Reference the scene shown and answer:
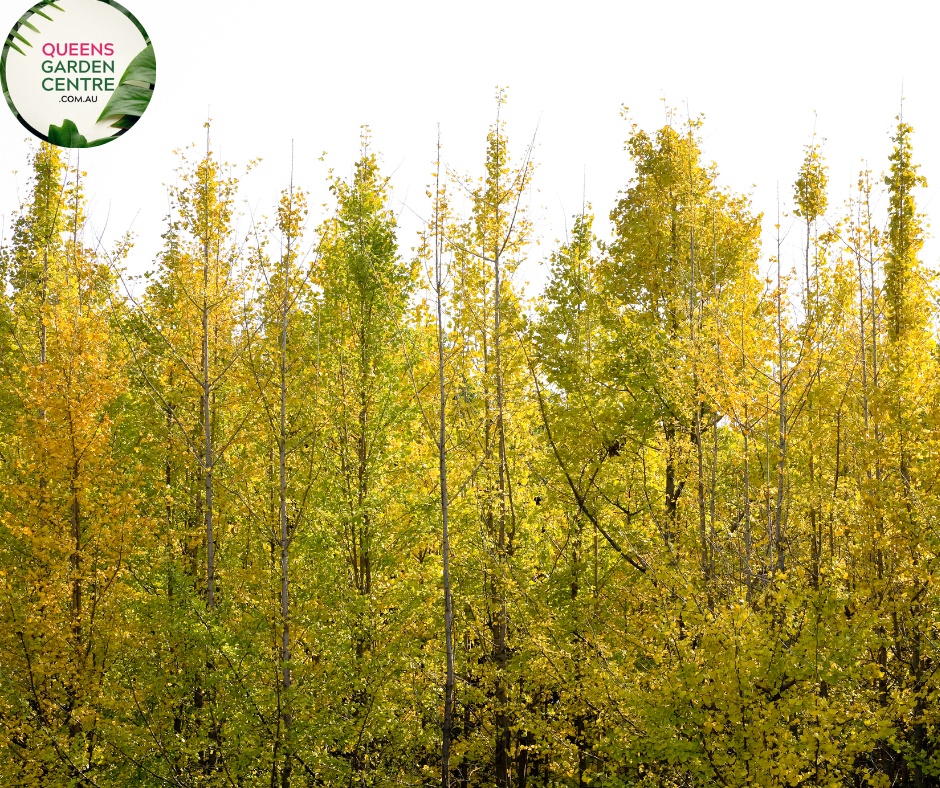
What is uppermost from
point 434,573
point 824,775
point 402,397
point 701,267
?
point 701,267

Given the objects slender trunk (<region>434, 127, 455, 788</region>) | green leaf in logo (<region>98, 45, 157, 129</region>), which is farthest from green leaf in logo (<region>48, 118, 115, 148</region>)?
slender trunk (<region>434, 127, 455, 788</region>)

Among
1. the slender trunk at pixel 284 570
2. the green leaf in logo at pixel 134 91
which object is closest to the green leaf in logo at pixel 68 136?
the green leaf in logo at pixel 134 91

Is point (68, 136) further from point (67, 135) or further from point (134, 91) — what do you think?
point (134, 91)

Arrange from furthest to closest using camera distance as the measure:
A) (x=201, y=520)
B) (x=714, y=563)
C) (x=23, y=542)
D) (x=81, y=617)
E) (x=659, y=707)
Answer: (x=201, y=520) → (x=23, y=542) → (x=81, y=617) → (x=714, y=563) → (x=659, y=707)

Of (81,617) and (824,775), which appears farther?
(81,617)

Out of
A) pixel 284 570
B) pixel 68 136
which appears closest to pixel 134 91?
pixel 68 136

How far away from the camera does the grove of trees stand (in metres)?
10.8

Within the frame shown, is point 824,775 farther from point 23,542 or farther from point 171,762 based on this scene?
point 23,542

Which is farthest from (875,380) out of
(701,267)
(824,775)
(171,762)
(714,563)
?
(171,762)

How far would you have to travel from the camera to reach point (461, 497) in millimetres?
13227

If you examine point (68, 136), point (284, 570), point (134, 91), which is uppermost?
point (134, 91)

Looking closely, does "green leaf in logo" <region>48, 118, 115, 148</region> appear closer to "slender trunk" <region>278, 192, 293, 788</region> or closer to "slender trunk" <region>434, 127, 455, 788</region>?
"slender trunk" <region>278, 192, 293, 788</region>

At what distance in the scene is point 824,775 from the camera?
7562 mm

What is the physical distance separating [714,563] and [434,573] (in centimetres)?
425
